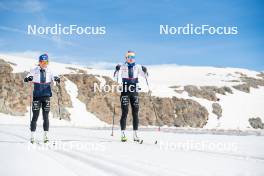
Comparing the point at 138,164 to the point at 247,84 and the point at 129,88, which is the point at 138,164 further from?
the point at 247,84

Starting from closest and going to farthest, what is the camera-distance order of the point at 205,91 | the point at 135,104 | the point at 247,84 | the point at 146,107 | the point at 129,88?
the point at 129,88
the point at 135,104
the point at 146,107
the point at 205,91
the point at 247,84

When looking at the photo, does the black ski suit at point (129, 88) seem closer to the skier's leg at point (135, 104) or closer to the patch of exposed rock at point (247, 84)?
the skier's leg at point (135, 104)

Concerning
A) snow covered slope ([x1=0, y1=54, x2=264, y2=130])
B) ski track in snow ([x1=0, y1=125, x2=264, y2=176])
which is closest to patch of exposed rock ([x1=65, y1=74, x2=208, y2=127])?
snow covered slope ([x1=0, y1=54, x2=264, y2=130])

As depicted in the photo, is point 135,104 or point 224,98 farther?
point 224,98

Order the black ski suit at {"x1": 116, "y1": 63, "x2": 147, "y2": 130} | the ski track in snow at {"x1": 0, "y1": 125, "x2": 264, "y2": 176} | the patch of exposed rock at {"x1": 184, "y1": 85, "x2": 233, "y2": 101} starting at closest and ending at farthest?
1. the ski track in snow at {"x1": 0, "y1": 125, "x2": 264, "y2": 176}
2. the black ski suit at {"x1": 116, "y1": 63, "x2": 147, "y2": 130}
3. the patch of exposed rock at {"x1": 184, "y1": 85, "x2": 233, "y2": 101}

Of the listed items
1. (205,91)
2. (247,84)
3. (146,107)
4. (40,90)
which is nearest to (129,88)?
(40,90)

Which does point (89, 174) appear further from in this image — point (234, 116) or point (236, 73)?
point (236, 73)

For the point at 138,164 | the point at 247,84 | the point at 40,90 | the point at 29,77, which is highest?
the point at 247,84

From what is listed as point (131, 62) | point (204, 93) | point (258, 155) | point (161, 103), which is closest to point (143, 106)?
point (161, 103)

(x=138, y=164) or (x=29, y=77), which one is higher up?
(x=29, y=77)

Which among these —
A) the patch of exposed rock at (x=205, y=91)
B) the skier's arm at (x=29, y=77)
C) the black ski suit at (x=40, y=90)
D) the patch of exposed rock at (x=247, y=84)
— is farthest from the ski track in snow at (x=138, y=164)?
the patch of exposed rock at (x=247, y=84)

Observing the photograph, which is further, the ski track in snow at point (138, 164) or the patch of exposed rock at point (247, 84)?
the patch of exposed rock at point (247, 84)

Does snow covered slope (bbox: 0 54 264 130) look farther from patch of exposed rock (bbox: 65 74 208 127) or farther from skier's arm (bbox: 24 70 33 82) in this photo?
skier's arm (bbox: 24 70 33 82)

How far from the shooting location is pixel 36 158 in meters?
6.52
